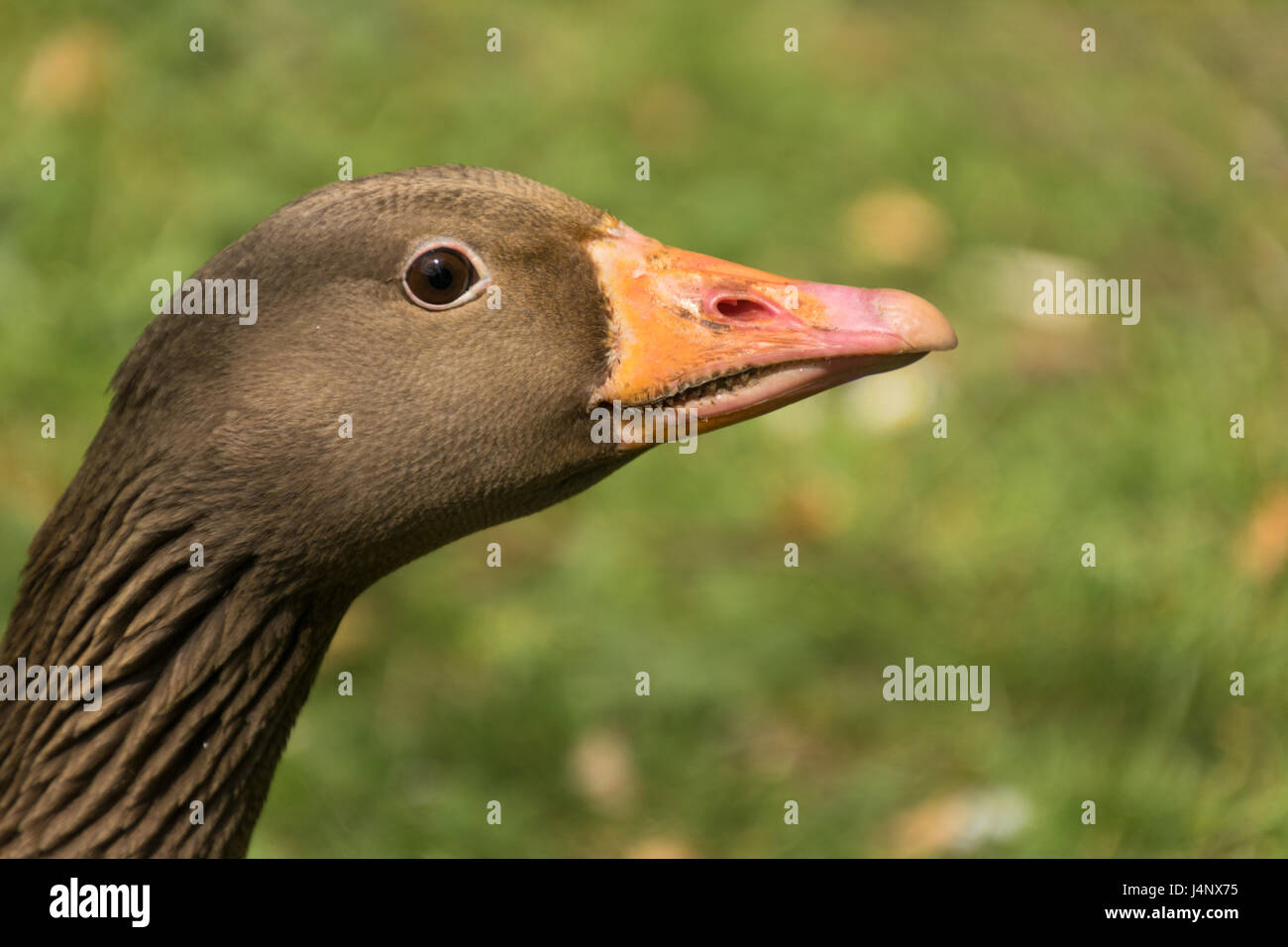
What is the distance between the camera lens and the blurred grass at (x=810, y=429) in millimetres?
5293

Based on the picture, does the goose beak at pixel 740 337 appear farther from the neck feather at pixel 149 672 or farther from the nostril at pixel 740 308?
the neck feather at pixel 149 672

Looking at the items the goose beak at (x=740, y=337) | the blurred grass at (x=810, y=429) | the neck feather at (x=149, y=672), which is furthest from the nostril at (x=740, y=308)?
the blurred grass at (x=810, y=429)

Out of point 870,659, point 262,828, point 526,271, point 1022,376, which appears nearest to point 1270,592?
point 870,659

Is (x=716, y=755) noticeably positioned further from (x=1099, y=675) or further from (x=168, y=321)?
(x=168, y=321)

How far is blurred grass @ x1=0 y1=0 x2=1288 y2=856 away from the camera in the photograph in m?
5.29

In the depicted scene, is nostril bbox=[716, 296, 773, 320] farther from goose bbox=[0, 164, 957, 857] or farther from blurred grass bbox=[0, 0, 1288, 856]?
blurred grass bbox=[0, 0, 1288, 856]

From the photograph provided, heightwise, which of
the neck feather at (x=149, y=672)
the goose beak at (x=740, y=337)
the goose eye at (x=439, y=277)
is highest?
the goose eye at (x=439, y=277)

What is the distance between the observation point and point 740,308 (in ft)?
11.3

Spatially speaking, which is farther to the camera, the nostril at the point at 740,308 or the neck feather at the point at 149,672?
the nostril at the point at 740,308

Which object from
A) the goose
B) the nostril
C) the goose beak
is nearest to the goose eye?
the goose

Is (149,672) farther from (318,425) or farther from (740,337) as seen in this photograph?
(740,337)

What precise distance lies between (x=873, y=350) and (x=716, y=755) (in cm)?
267

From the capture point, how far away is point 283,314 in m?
3.30

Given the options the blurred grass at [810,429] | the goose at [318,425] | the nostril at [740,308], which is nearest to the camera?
the goose at [318,425]
